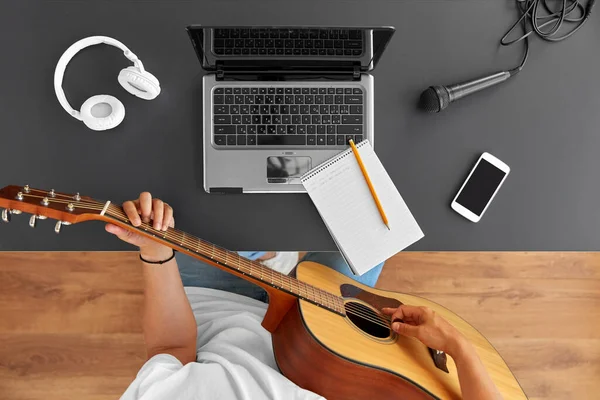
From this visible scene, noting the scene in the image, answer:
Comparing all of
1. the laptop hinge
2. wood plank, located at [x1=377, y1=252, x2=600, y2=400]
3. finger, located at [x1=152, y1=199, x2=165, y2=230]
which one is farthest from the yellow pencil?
wood plank, located at [x1=377, y1=252, x2=600, y2=400]

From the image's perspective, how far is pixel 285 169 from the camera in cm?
85

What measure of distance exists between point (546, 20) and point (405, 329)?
750 mm

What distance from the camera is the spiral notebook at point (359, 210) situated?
2.79 ft

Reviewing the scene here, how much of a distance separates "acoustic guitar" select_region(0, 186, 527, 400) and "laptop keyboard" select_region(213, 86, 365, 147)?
0.24 metres

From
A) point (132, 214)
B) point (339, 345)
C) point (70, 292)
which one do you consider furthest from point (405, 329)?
point (70, 292)

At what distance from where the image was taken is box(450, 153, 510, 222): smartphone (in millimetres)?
867

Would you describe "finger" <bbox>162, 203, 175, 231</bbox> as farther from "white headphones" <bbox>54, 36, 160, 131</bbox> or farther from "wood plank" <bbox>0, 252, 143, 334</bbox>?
"wood plank" <bbox>0, 252, 143, 334</bbox>

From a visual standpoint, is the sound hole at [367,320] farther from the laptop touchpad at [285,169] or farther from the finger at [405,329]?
the laptop touchpad at [285,169]

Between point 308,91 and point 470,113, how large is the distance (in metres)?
0.36

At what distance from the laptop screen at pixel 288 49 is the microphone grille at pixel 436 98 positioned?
131mm

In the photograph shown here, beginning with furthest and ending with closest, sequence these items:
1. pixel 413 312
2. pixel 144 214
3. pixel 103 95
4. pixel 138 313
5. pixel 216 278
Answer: pixel 138 313 → pixel 216 278 → pixel 413 312 → pixel 103 95 → pixel 144 214

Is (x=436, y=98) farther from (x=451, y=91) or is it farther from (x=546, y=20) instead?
(x=546, y=20)

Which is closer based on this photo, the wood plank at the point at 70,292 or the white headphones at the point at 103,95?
the white headphones at the point at 103,95

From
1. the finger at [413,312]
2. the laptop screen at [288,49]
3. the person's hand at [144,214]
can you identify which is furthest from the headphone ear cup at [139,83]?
the finger at [413,312]
